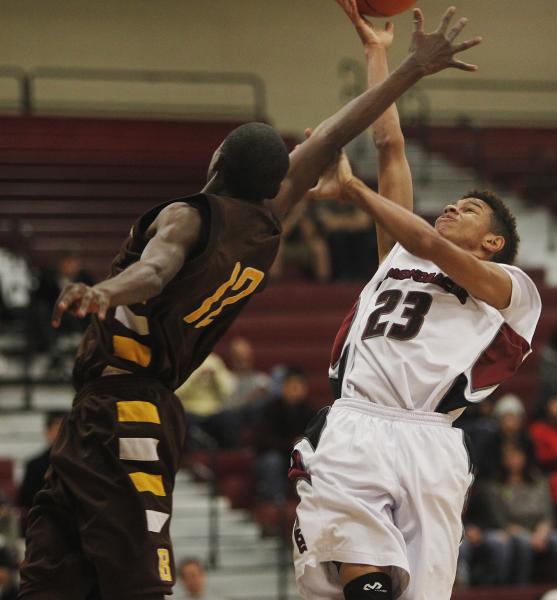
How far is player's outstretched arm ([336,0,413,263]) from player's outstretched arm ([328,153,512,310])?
0.43m

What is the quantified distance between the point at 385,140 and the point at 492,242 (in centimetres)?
63

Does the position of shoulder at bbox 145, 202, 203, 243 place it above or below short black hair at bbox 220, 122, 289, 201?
below

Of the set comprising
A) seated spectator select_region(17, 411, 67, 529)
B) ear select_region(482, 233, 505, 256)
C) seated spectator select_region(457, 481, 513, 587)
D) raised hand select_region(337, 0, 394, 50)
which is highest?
raised hand select_region(337, 0, 394, 50)

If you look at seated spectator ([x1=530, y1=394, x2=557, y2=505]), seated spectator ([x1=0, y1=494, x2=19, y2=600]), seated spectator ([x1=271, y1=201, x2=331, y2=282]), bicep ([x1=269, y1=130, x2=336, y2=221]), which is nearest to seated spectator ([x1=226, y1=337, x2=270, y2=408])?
seated spectator ([x1=530, y1=394, x2=557, y2=505])

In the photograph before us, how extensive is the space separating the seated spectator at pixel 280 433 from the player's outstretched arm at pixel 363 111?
565 centimetres

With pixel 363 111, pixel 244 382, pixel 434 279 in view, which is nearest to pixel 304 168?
pixel 363 111

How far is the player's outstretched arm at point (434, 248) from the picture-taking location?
464 cm

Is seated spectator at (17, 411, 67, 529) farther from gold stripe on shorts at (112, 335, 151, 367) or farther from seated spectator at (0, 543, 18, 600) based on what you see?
gold stripe on shorts at (112, 335, 151, 367)

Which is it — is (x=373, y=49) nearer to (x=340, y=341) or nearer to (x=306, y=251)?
(x=340, y=341)

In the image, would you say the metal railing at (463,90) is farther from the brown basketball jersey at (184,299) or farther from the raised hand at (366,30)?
the brown basketball jersey at (184,299)

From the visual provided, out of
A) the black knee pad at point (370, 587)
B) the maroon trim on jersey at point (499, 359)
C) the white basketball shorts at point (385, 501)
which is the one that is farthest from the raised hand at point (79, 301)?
the maroon trim on jersey at point (499, 359)

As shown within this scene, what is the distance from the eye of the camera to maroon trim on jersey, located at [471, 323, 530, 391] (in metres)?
4.80

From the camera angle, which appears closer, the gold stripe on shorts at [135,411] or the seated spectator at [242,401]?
the gold stripe on shorts at [135,411]

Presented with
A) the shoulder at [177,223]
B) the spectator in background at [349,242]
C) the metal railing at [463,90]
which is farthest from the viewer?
the metal railing at [463,90]
